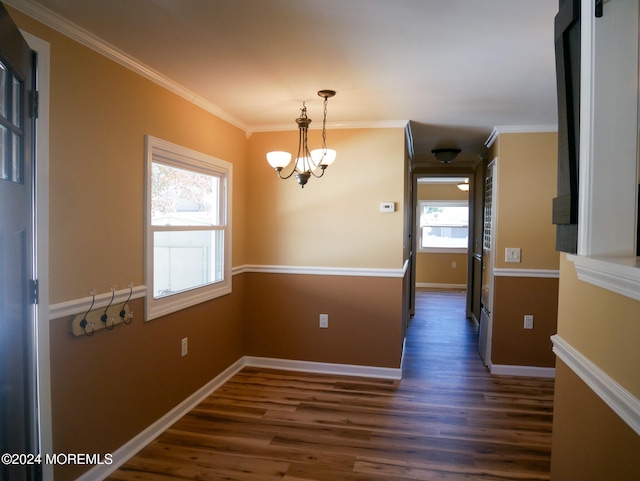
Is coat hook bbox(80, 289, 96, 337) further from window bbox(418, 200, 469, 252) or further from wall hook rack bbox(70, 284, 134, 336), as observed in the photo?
window bbox(418, 200, 469, 252)

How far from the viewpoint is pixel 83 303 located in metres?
2.12

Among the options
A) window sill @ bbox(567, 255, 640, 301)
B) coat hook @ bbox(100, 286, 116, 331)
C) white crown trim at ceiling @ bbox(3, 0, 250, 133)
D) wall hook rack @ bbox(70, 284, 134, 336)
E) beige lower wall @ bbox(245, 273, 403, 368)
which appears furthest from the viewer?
beige lower wall @ bbox(245, 273, 403, 368)

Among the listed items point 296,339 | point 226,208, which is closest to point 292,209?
point 226,208

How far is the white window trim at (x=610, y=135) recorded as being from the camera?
49.4 inches

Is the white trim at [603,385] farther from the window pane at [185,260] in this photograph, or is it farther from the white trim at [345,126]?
the white trim at [345,126]

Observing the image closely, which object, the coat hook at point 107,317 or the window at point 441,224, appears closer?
the coat hook at point 107,317

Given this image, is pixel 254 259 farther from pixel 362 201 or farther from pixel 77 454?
pixel 77 454

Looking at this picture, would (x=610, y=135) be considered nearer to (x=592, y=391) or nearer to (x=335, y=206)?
(x=592, y=391)

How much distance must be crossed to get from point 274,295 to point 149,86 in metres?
2.21

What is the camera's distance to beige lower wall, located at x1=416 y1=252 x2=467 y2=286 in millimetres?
9102

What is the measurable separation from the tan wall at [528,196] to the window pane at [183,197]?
8.85 feet

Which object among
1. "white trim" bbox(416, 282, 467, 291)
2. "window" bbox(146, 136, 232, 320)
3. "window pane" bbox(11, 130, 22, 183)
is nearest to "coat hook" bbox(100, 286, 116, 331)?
"window" bbox(146, 136, 232, 320)

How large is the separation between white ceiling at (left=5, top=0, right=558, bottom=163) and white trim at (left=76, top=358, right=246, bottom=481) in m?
2.29

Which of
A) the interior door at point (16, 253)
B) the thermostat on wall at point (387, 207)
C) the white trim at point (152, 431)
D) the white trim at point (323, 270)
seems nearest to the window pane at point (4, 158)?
the interior door at point (16, 253)
